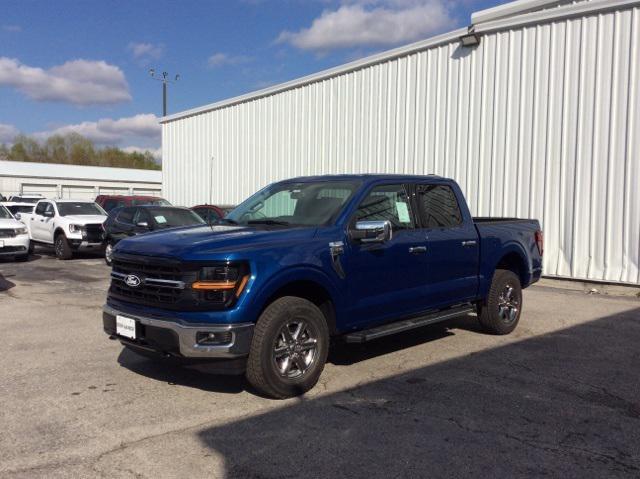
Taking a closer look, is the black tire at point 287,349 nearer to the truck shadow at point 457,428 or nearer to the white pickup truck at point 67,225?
the truck shadow at point 457,428

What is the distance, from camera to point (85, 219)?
16109mm

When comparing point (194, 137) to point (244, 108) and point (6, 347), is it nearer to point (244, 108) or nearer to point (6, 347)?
point (244, 108)

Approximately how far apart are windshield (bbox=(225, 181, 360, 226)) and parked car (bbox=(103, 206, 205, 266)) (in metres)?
7.43

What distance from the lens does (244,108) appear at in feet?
68.7

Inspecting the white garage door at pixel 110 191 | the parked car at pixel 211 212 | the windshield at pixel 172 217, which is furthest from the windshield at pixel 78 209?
the white garage door at pixel 110 191

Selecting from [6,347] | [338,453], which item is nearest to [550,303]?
[338,453]

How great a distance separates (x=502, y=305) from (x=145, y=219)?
29.5 feet

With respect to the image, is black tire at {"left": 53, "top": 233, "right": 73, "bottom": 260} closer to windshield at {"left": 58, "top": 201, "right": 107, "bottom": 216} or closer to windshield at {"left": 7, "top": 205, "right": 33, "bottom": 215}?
windshield at {"left": 58, "top": 201, "right": 107, "bottom": 216}

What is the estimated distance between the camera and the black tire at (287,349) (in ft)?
15.2

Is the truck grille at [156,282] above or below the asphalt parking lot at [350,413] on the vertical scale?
above

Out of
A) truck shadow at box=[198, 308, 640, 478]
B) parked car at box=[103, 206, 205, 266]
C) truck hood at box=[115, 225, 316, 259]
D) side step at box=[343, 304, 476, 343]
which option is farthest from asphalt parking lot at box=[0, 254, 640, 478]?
parked car at box=[103, 206, 205, 266]

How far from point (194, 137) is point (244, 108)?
379 centimetres

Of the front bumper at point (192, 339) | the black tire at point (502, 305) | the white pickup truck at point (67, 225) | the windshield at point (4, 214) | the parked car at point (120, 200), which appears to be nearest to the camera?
the front bumper at point (192, 339)

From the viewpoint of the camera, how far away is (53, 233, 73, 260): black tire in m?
15.9
